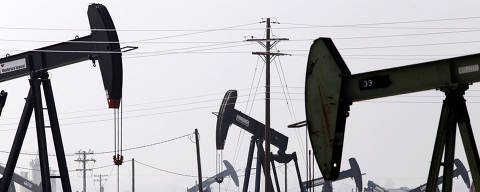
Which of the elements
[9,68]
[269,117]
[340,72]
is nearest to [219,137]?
[269,117]

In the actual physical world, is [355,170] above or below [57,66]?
below

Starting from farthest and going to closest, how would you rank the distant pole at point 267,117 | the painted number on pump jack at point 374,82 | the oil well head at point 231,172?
1. the oil well head at point 231,172
2. the distant pole at point 267,117
3. the painted number on pump jack at point 374,82

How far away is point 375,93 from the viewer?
1077 cm

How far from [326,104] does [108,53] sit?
9.61 metres

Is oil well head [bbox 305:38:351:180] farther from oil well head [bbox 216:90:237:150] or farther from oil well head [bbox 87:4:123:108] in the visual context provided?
oil well head [bbox 216:90:237:150]

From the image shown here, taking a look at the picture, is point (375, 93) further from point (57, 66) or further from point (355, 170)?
point (355, 170)

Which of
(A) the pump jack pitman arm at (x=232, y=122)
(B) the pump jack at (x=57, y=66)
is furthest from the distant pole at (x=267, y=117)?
(B) the pump jack at (x=57, y=66)

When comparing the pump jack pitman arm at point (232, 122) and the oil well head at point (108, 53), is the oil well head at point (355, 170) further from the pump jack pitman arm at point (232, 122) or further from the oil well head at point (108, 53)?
the oil well head at point (108, 53)

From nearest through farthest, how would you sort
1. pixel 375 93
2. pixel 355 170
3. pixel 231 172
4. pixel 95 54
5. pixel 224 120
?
pixel 375 93 → pixel 95 54 → pixel 224 120 → pixel 355 170 → pixel 231 172

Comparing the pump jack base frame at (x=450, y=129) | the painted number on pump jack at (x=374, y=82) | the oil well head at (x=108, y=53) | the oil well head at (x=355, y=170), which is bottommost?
the pump jack base frame at (x=450, y=129)

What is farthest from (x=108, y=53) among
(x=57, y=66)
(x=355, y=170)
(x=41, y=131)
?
(x=355, y=170)

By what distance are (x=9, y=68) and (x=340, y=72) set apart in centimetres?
1276

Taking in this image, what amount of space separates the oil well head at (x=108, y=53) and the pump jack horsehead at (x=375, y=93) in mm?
9197

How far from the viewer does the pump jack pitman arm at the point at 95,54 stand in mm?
19781
